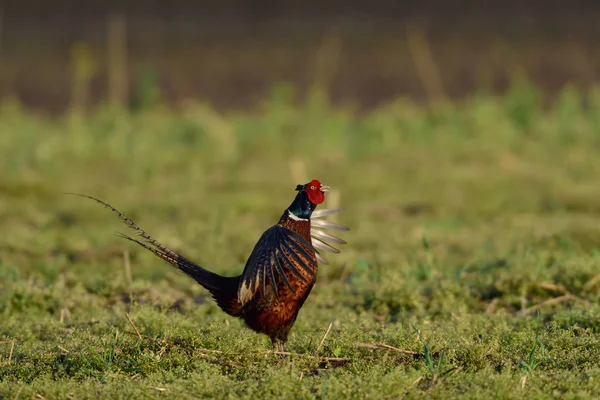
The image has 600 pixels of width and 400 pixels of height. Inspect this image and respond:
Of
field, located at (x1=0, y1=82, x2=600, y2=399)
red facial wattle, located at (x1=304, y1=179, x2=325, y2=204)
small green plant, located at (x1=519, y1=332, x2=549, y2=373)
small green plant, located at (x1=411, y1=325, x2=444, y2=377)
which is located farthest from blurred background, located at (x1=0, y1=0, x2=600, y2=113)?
small green plant, located at (x1=411, y1=325, x2=444, y2=377)

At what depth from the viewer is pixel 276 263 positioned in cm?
386

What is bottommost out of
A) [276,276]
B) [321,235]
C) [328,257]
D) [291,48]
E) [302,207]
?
[328,257]

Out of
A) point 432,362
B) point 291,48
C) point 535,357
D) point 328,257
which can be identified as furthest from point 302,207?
point 291,48

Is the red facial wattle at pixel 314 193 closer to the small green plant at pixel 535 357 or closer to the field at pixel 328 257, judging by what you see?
the field at pixel 328 257

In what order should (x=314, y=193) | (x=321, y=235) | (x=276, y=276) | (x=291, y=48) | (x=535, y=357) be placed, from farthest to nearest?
1. (x=291, y=48)
2. (x=321, y=235)
3. (x=314, y=193)
4. (x=276, y=276)
5. (x=535, y=357)

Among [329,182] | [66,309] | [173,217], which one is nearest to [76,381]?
[66,309]

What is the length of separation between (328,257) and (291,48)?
9.50 meters

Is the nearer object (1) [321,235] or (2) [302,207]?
(2) [302,207]

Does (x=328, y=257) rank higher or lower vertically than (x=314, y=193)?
lower

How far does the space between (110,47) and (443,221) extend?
357 inches

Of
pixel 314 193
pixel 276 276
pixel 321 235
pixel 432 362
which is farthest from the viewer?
pixel 321 235

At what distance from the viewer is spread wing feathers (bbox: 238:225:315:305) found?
154 inches

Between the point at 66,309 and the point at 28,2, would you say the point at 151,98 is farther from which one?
the point at 66,309

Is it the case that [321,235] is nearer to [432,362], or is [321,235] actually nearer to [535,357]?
[432,362]
